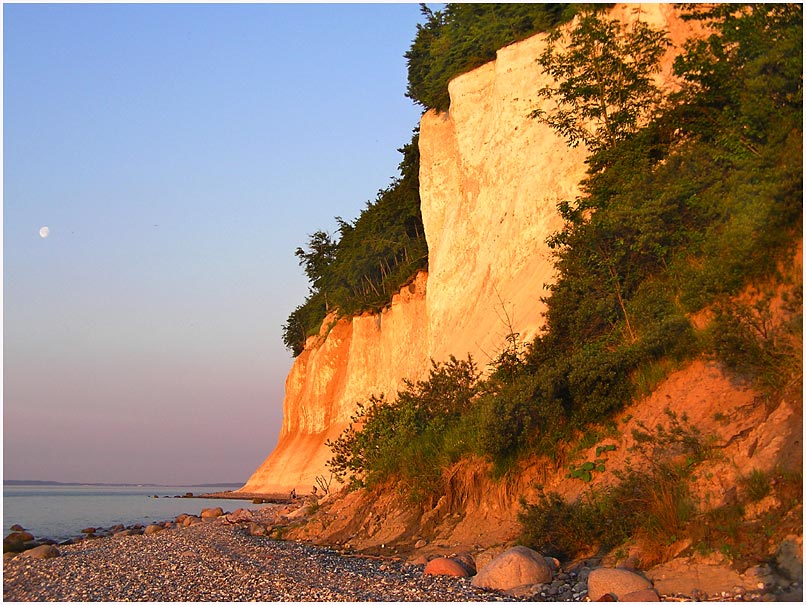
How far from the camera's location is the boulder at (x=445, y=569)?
11.6m

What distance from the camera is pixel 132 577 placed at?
1187cm

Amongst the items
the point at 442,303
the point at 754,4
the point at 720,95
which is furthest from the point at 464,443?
the point at 442,303

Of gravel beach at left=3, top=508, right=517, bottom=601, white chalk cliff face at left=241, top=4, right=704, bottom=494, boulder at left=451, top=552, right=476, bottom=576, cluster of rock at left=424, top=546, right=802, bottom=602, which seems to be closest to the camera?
cluster of rock at left=424, top=546, right=802, bottom=602

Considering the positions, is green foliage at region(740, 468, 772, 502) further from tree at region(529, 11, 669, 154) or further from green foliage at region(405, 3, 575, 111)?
green foliage at region(405, 3, 575, 111)

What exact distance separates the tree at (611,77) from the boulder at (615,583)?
11.6 m

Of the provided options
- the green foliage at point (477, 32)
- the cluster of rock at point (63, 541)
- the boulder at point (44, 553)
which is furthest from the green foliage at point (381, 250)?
the boulder at point (44, 553)

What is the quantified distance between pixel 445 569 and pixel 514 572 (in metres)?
1.40

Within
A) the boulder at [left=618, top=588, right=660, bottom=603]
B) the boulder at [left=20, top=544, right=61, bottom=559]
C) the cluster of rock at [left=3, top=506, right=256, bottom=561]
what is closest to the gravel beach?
the boulder at [left=20, top=544, right=61, bottom=559]

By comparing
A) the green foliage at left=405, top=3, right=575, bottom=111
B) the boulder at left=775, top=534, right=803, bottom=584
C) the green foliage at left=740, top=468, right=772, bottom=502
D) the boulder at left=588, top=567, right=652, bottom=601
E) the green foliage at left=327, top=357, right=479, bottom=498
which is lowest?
the boulder at left=588, top=567, right=652, bottom=601

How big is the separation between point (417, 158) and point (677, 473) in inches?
1193

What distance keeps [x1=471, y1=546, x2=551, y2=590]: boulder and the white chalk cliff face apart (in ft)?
28.3

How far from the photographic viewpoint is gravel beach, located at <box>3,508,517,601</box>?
10234 mm

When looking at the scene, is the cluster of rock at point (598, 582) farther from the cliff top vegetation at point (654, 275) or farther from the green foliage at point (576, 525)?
the cliff top vegetation at point (654, 275)

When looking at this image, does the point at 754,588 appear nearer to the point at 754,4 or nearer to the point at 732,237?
the point at 732,237
